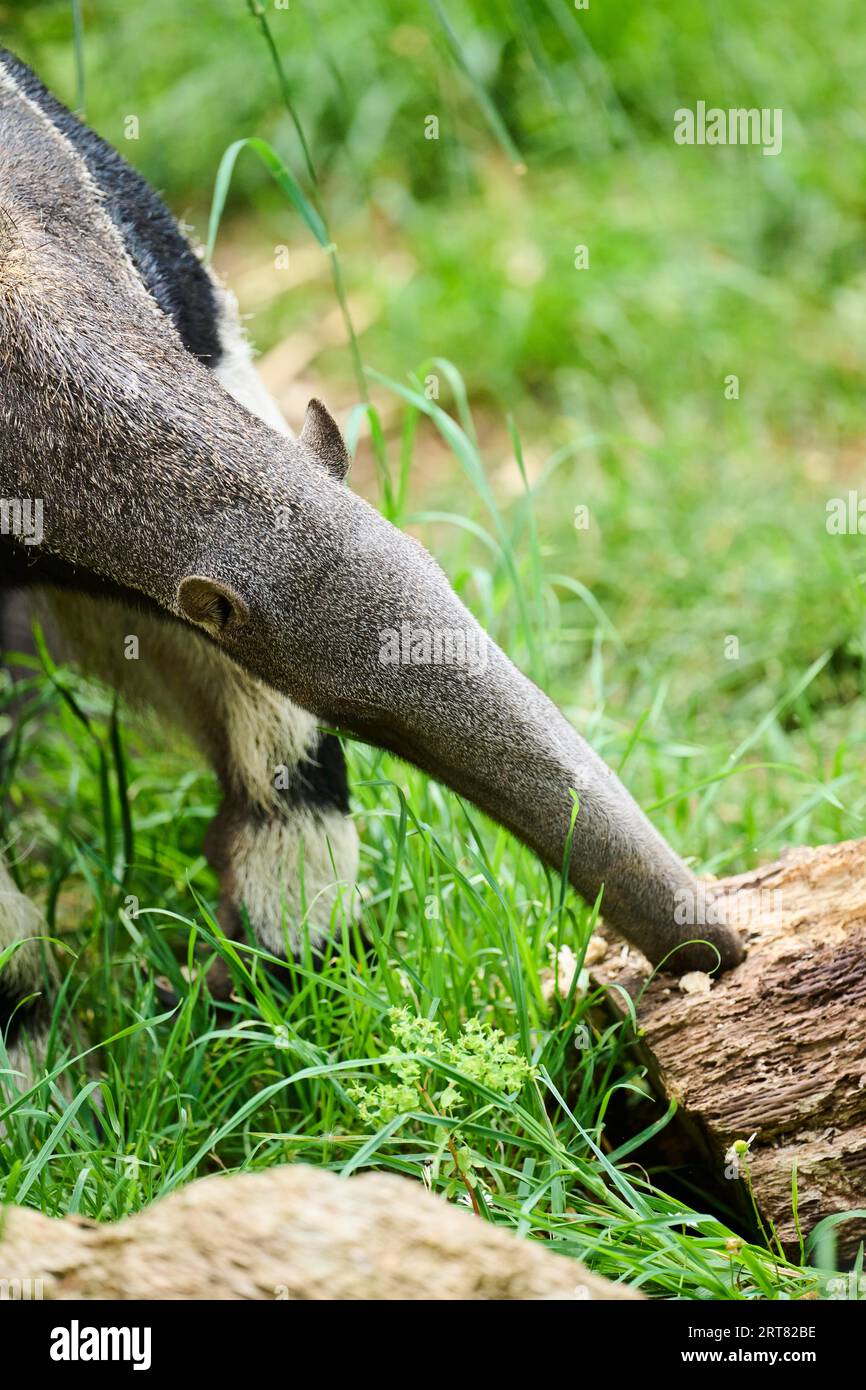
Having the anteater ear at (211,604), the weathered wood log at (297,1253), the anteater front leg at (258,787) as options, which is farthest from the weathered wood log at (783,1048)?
the anteater ear at (211,604)

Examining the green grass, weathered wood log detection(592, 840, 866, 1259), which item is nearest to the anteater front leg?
the green grass

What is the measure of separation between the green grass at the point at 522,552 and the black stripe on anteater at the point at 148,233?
69cm

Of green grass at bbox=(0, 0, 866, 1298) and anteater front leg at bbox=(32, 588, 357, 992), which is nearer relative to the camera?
A: green grass at bbox=(0, 0, 866, 1298)

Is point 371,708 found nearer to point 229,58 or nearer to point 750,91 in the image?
point 750,91

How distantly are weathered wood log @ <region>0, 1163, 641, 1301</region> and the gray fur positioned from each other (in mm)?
932

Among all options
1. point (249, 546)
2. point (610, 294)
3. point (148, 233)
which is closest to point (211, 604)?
point (249, 546)

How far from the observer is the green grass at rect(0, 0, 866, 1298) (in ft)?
11.6

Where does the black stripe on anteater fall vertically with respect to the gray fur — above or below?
above

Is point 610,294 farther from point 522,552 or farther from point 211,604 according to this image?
point 211,604

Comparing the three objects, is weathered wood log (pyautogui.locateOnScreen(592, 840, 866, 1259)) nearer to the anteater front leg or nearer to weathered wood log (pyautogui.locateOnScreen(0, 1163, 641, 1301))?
the anteater front leg

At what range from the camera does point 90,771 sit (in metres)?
4.97

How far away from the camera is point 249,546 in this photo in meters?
2.98

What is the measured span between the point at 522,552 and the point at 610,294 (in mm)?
1787

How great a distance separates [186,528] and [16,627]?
8.80 feet
